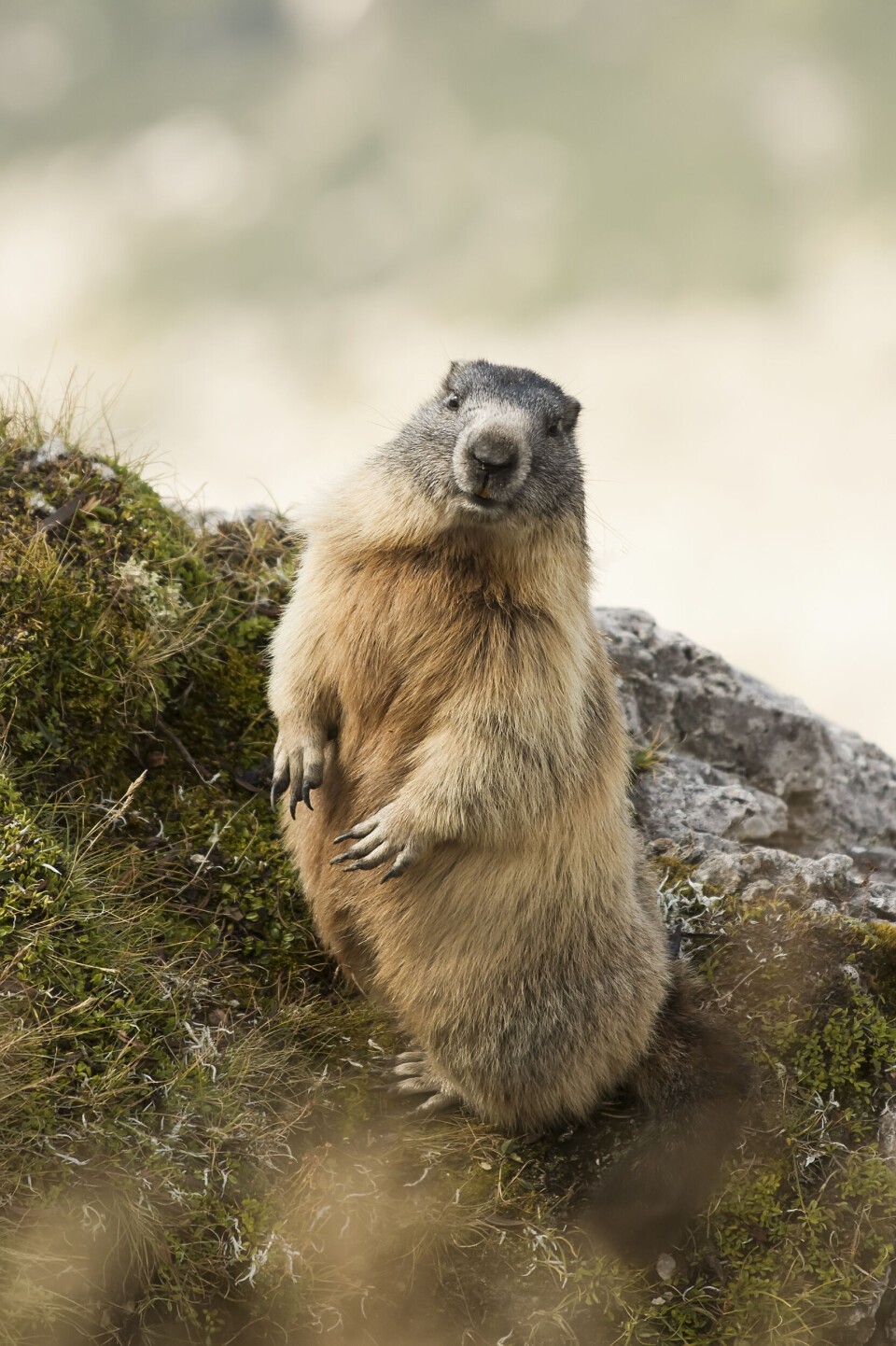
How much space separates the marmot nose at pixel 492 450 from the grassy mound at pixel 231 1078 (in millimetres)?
2722

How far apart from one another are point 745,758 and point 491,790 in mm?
3842

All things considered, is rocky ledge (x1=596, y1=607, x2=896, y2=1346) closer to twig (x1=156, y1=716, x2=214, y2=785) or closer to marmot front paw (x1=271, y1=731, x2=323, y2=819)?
marmot front paw (x1=271, y1=731, x2=323, y2=819)

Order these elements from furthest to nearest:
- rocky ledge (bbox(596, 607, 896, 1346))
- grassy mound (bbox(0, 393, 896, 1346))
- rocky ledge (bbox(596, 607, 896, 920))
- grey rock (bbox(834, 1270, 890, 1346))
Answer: rocky ledge (bbox(596, 607, 896, 920)) < rocky ledge (bbox(596, 607, 896, 1346)) < grey rock (bbox(834, 1270, 890, 1346)) < grassy mound (bbox(0, 393, 896, 1346))

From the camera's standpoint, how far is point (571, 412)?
5.80 m

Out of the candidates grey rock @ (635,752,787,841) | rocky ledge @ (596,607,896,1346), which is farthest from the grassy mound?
rocky ledge @ (596,607,896,1346)

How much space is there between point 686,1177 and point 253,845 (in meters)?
3.06

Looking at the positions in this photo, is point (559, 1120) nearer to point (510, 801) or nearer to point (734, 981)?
point (734, 981)

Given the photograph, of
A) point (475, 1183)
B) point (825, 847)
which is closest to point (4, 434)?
point (475, 1183)

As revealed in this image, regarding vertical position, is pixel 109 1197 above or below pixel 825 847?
below

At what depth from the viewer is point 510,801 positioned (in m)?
5.33

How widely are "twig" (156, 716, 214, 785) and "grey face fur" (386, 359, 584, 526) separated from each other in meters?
2.36

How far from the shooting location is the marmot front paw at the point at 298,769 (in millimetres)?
5852

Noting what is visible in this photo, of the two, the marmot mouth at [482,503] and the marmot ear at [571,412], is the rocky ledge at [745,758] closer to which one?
the marmot ear at [571,412]

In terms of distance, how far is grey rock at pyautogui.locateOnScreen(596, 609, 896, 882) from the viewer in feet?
27.2
